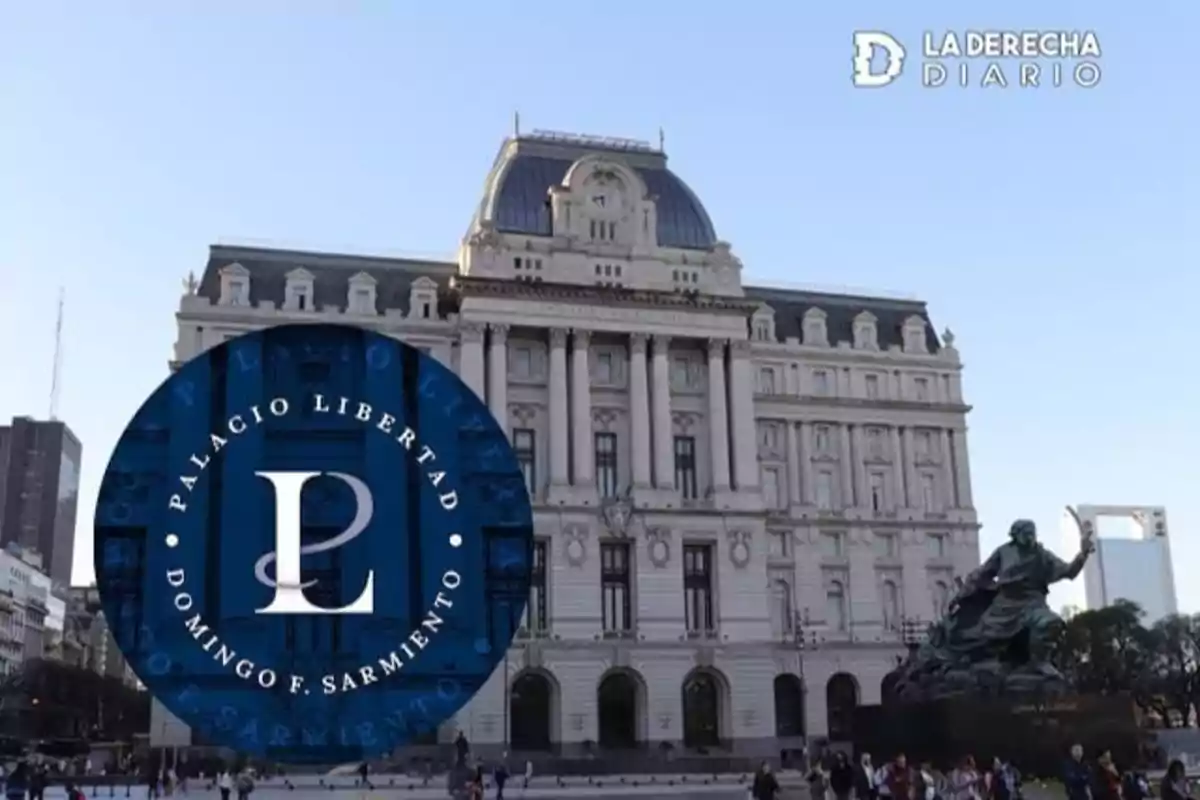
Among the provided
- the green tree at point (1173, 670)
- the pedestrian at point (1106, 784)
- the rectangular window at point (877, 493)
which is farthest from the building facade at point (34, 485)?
the pedestrian at point (1106, 784)

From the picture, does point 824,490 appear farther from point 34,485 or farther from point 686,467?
point 34,485

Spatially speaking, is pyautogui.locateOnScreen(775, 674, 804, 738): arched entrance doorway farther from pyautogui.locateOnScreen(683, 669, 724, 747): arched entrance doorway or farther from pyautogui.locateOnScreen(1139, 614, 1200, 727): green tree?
pyautogui.locateOnScreen(1139, 614, 1200, 727): green tree

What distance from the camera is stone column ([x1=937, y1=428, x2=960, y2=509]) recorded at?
78.4 meters

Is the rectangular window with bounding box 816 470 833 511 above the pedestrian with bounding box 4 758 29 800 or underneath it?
above

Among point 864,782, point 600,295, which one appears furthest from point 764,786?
point 600,295

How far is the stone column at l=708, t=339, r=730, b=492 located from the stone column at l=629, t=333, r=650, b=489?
3972 millimetres

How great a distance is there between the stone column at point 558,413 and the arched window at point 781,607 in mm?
15058

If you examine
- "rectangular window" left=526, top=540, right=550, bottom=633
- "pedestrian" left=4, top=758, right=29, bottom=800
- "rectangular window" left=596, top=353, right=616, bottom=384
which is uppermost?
"rectangular window" left=596, top=353, right=616, bottom=384

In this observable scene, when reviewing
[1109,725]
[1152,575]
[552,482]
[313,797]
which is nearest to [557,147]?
[552,482]

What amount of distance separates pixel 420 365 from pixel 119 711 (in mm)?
115929

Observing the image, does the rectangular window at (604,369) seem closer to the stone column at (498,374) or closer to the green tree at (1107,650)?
the stone column at (498,374)

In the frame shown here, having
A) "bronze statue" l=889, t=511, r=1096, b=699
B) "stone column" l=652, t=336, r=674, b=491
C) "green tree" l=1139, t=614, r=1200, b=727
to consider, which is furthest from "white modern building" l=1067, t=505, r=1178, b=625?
"bronze statue" l=889, t=511, r=1096, b=699

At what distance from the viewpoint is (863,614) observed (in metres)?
74.0

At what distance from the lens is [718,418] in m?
71.7
